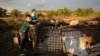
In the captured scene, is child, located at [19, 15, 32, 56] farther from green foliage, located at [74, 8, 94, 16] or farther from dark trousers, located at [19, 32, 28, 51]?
green foliage, located at [74, 8, 94, 16]

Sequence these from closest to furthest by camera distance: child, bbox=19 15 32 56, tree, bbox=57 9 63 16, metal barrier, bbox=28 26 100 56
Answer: child, bbox=19 15 32 56 < metal barrier, bbox=28 26 100 56 < tree, bbox=57 9 63 16

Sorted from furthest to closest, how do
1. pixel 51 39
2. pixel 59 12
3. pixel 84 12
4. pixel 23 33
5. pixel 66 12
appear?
pixel 84 12, pixel 59 12, pixel 66 12, pixel 51 39, pixel 23 33

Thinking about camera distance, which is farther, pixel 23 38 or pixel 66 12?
pixel 66 12

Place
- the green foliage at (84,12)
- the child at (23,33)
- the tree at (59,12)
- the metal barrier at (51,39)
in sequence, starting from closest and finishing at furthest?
the child at (23,33) → the metal barrier at (51,39) → the tree at (59,12) → the green foliage at (84,12)

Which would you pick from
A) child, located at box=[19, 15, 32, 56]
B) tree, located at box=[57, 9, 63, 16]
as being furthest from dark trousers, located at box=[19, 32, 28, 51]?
tree, located at box=[57, 9, 63, 16]

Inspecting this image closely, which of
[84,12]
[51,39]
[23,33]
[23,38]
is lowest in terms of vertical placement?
[84,12]

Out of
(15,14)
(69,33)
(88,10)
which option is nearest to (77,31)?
(69,33)

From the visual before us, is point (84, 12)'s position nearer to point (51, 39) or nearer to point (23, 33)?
point (51, 39)

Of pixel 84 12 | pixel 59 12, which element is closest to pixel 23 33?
pixel 59 12

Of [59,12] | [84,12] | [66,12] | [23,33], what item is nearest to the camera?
[23,33]

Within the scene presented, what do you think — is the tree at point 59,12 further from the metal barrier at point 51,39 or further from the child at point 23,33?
the child at point 23,33

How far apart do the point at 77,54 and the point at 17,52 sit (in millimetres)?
2832

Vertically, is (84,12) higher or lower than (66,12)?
lower

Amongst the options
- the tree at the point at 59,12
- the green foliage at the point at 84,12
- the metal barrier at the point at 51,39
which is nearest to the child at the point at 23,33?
the metal barrier at the point at 51,39
